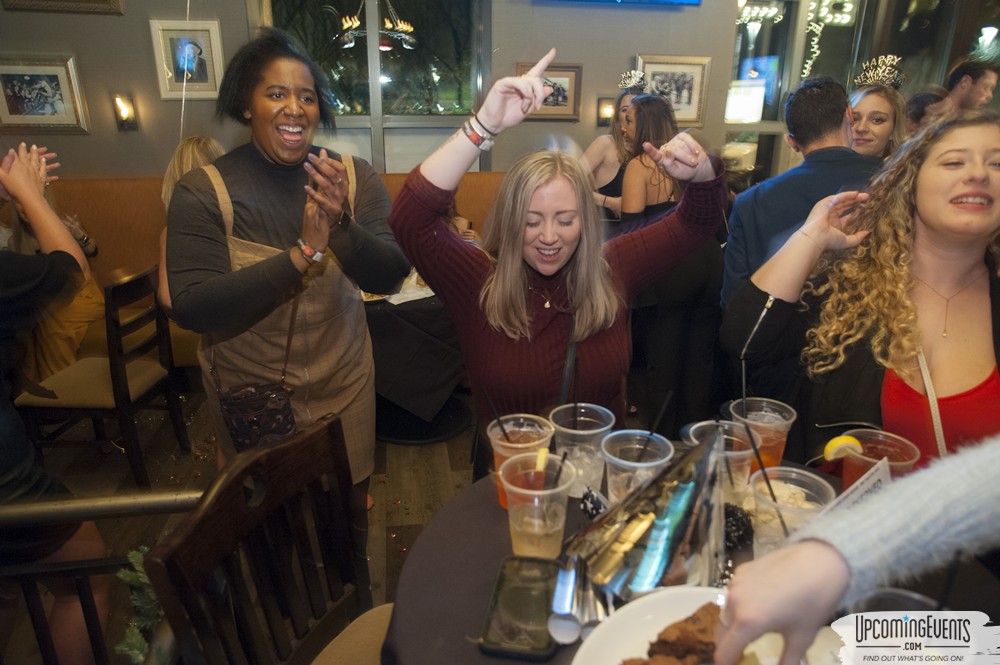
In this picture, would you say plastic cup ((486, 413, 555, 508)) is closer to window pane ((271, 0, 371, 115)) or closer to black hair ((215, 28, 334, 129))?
black hair ((215, 28, 334, 129))

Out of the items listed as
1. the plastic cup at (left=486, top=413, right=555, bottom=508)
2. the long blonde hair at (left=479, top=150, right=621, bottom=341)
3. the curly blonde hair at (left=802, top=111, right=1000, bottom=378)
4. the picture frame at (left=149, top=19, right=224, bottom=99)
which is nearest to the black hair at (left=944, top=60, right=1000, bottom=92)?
the curly blonde hair at (left=802, top=111, right=1000, bottom=378)

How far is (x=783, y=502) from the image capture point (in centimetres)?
105

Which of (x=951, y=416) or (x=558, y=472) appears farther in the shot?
(x=951, y=416)

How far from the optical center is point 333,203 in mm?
1604

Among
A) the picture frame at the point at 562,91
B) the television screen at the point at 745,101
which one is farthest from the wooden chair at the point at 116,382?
the television screen at the point at 745,101

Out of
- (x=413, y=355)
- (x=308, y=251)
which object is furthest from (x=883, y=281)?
(x=413, y=355)

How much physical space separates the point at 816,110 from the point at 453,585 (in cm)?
248

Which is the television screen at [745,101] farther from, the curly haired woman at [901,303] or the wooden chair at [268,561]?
the wooden chair at [268,561]

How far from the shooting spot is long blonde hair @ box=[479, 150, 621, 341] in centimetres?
161

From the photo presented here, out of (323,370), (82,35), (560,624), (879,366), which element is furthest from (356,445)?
(82,35)

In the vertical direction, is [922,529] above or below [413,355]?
above

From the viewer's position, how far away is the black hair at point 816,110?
244 cm

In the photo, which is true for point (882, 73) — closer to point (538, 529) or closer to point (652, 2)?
point (652, 2)

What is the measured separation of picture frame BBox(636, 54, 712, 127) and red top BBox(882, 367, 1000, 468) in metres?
4.43
